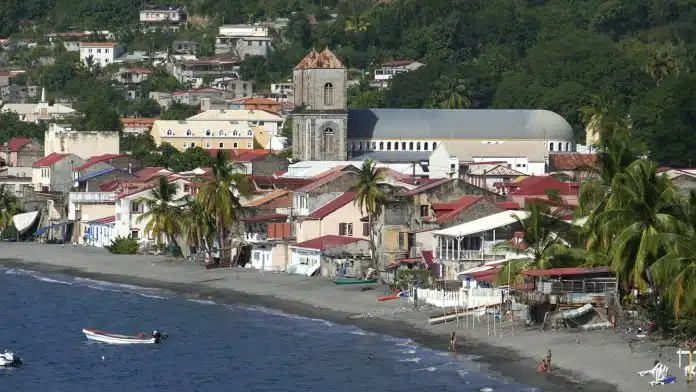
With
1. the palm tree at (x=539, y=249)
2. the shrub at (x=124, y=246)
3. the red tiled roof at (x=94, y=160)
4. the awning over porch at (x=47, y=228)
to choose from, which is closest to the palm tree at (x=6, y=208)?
the awning over porch at (x=47, y=228)

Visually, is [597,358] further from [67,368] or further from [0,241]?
[0,241]

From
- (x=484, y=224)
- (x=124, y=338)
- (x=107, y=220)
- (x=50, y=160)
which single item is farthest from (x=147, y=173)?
(x=124, y=338)

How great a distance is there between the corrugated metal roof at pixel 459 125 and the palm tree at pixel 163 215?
142 feet

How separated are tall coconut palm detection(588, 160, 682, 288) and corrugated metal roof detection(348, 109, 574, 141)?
8764 centimetres

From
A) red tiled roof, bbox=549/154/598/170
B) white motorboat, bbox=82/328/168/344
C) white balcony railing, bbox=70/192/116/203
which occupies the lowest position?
white motorboat, bbox=82/328/168/344

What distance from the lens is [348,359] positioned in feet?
260

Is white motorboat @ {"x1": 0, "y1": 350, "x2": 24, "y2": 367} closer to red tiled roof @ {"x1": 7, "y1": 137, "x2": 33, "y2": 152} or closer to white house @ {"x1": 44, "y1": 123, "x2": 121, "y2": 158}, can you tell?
white house @ {"x1": 44, "y1": 123, "x2": 121, "y2": 158}

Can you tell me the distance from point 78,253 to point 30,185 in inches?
1451

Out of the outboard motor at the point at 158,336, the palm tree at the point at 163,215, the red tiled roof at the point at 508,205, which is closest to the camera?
the outboard motor at the point at 158,336

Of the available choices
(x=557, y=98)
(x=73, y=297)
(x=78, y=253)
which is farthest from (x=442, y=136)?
(x=73, y=297)

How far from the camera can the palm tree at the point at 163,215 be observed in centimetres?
12288

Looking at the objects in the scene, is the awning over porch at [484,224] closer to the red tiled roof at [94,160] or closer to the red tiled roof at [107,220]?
the red tiled roof at [107,220]

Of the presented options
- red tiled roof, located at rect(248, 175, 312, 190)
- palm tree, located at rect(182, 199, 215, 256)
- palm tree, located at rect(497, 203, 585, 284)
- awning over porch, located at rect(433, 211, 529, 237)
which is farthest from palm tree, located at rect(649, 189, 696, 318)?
→ red tiled roof, located at rect(248, 175, 312, 190)

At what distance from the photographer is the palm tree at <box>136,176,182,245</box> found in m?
123
